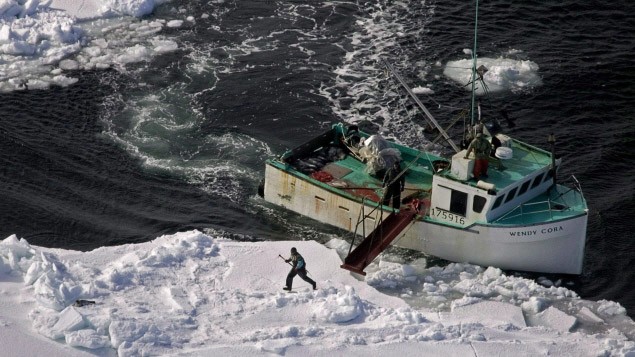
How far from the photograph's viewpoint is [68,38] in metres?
39.4

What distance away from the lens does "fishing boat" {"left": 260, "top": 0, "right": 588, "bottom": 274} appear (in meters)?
28.2

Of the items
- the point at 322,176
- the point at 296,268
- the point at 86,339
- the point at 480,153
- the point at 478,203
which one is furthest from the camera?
the point at 322,176

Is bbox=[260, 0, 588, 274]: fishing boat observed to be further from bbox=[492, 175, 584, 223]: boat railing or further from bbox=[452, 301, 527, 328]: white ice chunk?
bbox=[452, 301, 527, 328]: white ice chunk

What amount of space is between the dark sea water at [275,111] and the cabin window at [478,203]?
286cm

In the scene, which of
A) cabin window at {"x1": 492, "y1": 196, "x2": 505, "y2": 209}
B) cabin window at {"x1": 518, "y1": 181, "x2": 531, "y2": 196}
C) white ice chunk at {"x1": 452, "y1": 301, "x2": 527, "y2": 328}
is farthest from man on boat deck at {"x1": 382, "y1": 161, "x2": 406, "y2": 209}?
white ice chunk at {"x1": 452, "y1": 301, "x2": 527, "y2": 328}

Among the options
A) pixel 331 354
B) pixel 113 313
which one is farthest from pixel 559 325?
pixel 113 313

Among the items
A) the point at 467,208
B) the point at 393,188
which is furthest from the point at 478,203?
the point at 393,188

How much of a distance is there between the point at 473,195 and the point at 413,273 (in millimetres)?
2400

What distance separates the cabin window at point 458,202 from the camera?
28516 mm

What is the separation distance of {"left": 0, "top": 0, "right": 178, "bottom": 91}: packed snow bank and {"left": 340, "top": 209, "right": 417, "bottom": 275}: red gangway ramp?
1364 centimetres

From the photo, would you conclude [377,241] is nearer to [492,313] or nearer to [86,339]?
[492,313]

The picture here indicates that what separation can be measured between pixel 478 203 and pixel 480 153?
1.23 m

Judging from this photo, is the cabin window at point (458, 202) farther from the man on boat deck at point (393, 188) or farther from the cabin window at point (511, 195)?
the man on boat deck at point (393, 188)

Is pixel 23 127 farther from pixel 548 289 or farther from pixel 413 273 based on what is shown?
pixel 548 289
